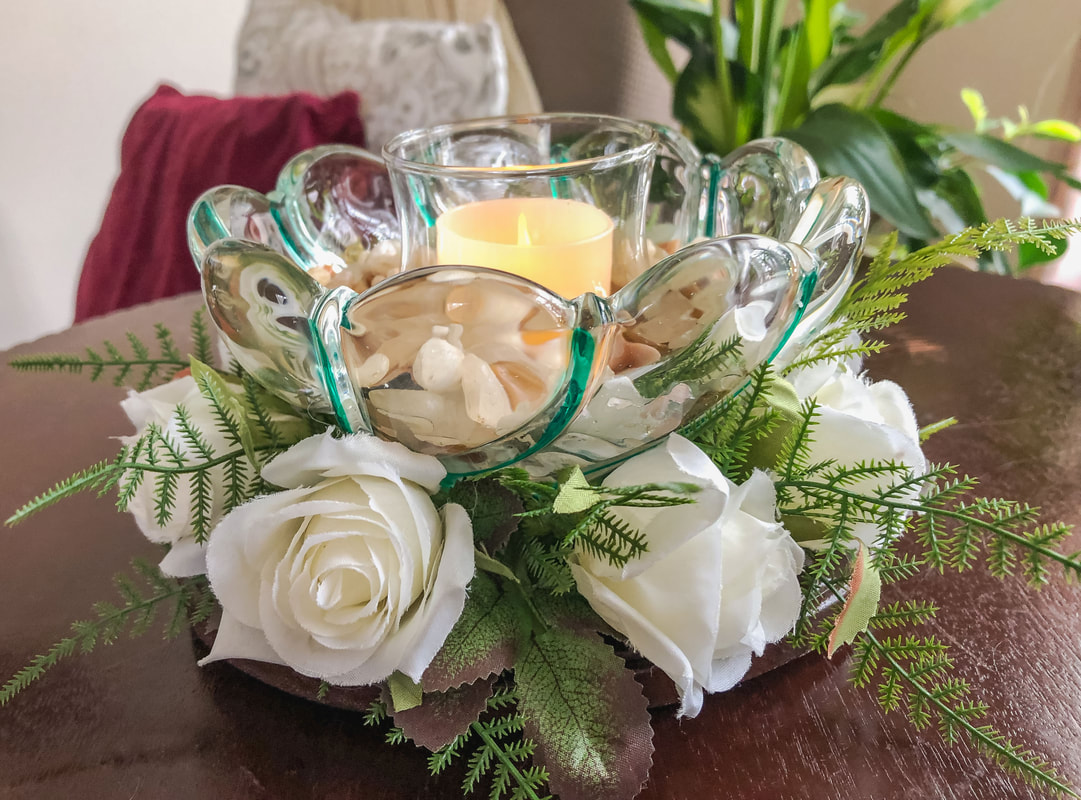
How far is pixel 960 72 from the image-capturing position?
1.47m

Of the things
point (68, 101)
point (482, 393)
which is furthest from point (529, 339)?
point (68, 101)

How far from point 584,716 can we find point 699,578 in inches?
2.4

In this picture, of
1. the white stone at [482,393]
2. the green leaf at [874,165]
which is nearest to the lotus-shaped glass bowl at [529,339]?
the white stone at [482,393]

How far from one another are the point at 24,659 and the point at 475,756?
202 millimetres

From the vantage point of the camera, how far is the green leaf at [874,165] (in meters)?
0.85

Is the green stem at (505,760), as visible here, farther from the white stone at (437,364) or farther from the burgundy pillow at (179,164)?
the burgundy pillow at (179,164)

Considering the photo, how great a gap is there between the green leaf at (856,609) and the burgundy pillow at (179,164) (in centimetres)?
87

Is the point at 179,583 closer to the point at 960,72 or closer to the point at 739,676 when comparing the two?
the point at 739,676

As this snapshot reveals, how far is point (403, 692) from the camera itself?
0.26 m

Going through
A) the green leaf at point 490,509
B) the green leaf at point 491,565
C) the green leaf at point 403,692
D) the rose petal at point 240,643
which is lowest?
the green leaf at point 403,692

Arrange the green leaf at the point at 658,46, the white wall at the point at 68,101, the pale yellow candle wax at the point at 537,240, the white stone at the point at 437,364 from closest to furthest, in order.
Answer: the white stone at the point at 437,364
the pale yellow candle wax at the point at 537,240
the green leaf at the point at 658,46
the white wall at the point at 68,101

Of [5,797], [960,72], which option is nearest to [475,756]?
[5,797]

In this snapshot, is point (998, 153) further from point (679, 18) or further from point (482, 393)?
point (482, 393)

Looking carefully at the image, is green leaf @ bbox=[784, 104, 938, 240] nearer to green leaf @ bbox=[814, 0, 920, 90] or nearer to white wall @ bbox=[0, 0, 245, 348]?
green leaf @ bbox=[814, 0, 920, 90]
